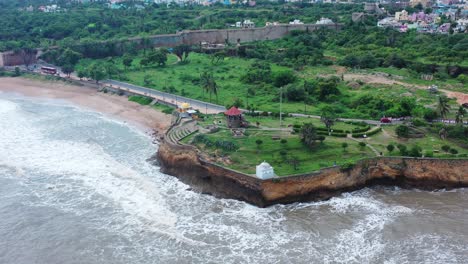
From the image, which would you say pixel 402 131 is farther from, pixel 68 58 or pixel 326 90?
pixel 68 58

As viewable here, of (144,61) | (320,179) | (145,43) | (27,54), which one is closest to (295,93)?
(320,179)

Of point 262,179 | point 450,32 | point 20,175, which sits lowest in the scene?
point 20,175

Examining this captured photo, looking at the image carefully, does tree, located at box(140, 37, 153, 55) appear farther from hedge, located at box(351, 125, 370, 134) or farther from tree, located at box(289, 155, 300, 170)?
tree, located at box(289, 155, 300, 170)

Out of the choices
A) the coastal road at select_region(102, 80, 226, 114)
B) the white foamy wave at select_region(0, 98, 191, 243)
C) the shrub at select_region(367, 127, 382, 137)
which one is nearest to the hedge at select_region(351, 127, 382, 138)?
the shrub at select_region(367, 127, 382, 137)

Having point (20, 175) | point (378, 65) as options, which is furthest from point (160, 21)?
point (20, 175)

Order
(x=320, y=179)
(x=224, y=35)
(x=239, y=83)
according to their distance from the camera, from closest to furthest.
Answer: (x=320, y=179) → (x=239, y=83) → (x=224, y=35)

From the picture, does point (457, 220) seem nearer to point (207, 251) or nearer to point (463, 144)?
point (463, 144)
